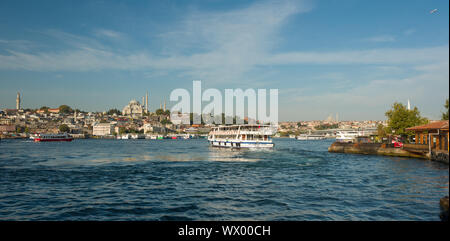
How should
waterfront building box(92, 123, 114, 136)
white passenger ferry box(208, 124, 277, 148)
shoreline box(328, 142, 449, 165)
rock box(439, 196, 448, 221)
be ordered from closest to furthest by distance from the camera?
rock box(439, 196, 448, 221), shoreline box(328, 142, 449, 165), white passenger ferry box(208, 124, 277, 148), waterfront building box(92, 123, 114, 136)

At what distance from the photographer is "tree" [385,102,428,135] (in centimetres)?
4450

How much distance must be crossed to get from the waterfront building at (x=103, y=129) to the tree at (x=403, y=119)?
173355 millimetres

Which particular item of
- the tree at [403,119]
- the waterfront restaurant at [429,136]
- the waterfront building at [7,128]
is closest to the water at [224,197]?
the waterfront restaurant at [429,136]

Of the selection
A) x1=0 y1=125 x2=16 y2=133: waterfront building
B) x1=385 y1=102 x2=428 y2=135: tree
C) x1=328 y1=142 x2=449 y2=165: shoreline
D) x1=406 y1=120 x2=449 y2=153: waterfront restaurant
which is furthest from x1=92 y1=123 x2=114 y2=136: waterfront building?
x1=406 y1=120 x2=449 y2=153: waterfront restaurant

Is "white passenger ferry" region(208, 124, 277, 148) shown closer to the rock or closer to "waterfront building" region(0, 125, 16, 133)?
the rock

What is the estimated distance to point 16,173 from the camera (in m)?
23.6

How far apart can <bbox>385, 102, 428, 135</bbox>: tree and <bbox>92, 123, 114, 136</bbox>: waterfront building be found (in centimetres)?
17336

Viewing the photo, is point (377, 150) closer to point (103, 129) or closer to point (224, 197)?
point (224, 197)

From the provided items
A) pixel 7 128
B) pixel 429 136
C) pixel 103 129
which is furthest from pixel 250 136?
pixel 7 128

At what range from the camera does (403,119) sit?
1764 inches
